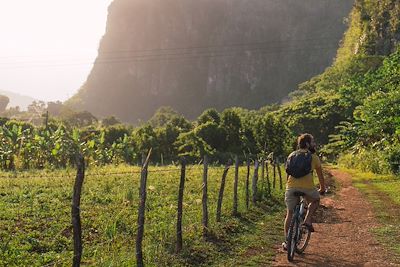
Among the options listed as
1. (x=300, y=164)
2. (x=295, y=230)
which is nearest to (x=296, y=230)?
(x=295, y=230)

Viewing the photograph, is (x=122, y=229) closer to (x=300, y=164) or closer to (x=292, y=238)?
(x=292, y=238)

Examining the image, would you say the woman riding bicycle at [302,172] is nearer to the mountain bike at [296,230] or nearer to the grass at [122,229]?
the mountain bike at [296,230]

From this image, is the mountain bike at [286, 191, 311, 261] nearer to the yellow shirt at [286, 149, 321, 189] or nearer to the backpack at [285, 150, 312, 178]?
the yellow shirt at [286, 149, 321, 189]

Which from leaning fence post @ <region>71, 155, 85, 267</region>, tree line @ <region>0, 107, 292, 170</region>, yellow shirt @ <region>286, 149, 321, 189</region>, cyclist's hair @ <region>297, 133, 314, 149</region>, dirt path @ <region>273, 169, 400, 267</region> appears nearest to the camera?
leaning fence post @ <region>71, 155, 85, 267</region>

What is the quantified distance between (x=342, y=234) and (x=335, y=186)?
1334cm

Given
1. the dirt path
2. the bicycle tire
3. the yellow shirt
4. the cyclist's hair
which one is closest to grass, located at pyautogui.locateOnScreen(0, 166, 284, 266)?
the bicycle tire

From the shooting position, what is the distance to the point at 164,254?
9.65 metres

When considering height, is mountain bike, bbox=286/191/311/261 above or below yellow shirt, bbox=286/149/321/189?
below

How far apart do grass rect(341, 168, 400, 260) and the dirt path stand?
0.29 meters

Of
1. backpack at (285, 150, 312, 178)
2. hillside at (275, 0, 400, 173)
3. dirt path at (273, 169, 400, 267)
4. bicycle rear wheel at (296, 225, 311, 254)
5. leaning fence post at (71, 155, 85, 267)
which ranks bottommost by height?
dirt path at (273, 169, 400, 267)

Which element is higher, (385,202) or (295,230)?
(295,230)

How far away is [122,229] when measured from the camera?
471 inches

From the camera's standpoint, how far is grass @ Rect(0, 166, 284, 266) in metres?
9.55

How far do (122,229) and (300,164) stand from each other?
5.31 m
